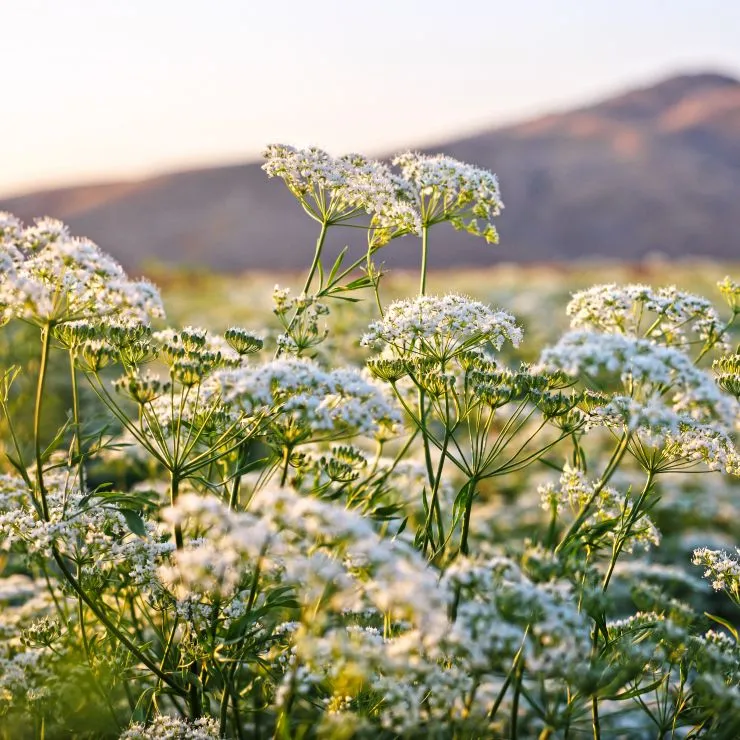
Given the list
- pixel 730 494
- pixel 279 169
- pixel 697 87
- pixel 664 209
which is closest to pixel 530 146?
pixel 664 209

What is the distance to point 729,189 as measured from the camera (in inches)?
4978

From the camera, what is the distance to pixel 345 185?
4.87 m

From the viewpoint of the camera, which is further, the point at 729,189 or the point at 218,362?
the point at 729,189

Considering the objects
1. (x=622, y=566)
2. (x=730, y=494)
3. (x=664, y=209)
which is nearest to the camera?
(x=622, y=566)

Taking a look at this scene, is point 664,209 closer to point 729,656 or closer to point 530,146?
A: point 530,146

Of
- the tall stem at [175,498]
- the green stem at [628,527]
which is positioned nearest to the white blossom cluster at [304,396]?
the tall stem at [175,498]

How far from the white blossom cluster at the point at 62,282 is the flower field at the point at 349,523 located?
15 mm

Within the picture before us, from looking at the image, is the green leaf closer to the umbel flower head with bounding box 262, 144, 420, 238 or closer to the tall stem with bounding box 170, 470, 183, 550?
the tall stem with bounding box 170, 470, 183, 550

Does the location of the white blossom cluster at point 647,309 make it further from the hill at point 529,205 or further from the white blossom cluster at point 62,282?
the hill at point 529,205

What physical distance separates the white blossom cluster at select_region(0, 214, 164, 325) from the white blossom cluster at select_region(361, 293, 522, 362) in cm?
126

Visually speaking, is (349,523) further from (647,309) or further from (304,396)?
(647,309)

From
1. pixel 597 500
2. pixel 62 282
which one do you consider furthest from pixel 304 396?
pixel 597 500

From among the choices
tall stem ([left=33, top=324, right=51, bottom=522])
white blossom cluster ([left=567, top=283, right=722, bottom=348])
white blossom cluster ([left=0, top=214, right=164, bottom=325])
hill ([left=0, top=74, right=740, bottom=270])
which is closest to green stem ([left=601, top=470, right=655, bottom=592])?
white blossom cluster ([left=567, top=283, right=722, bottom=348])

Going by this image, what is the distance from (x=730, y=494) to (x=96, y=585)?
42.7 feet
